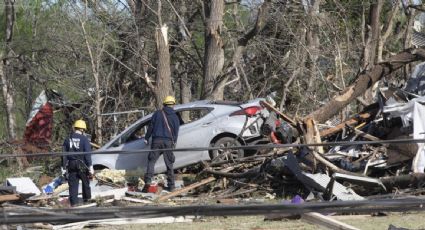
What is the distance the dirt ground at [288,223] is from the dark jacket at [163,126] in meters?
3.83

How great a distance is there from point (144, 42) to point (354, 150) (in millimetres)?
11125

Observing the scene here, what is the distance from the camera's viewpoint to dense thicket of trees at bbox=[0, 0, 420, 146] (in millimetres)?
22141

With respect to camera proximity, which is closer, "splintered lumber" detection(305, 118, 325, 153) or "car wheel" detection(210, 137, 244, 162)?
"splintered lumber" detection(305, 118, 325, 153)

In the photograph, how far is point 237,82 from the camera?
2392 cm

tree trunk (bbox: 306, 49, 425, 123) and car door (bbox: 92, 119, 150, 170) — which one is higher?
Result: tree trunk (bbox: 306, 49, 425, 123)

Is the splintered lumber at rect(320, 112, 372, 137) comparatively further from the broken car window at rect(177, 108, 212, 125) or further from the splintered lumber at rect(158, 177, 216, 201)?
the broken car window at rect(177, 108, 212, 125)

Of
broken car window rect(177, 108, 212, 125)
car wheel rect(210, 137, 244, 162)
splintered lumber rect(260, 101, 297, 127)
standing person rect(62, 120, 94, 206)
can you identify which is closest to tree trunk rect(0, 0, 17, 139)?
broken car window rect(177, 108, 212, 125)

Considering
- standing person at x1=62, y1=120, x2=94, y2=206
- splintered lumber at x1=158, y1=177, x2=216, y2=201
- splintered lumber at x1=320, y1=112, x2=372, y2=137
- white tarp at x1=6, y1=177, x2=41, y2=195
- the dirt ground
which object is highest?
splintered lumber at x1=320, y1=112, x2=372, y2=137

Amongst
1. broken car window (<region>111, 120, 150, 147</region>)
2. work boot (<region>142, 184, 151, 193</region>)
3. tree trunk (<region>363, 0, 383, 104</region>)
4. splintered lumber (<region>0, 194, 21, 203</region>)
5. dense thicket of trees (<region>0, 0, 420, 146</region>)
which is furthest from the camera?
tree trunk (<region>363, 0, 383, 104</region>)

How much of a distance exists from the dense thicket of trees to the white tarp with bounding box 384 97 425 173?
692 cm

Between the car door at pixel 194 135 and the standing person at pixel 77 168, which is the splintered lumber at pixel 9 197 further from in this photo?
the car door at pixel 194 135

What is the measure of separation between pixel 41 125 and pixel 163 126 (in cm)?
821

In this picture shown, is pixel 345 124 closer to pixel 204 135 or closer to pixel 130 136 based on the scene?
pixel 204 135

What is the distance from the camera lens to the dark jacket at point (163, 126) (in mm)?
15148
